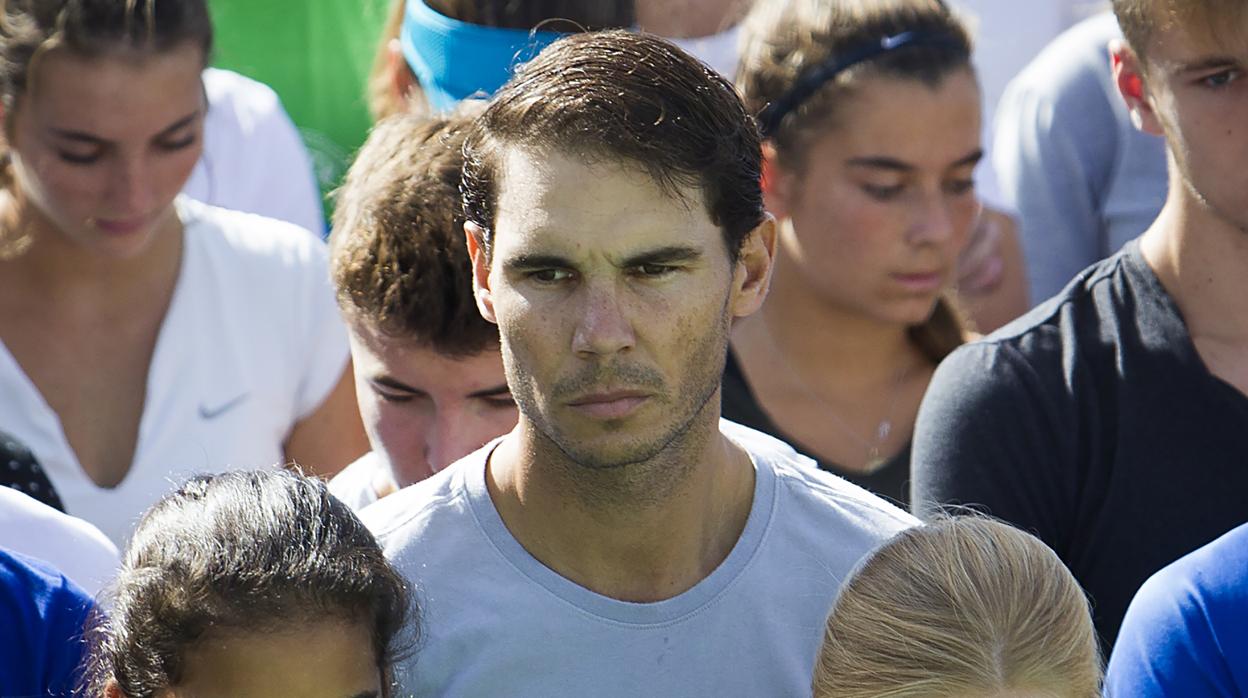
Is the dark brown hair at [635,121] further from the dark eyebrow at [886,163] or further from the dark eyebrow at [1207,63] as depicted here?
the dark eyebrow at [886,163]

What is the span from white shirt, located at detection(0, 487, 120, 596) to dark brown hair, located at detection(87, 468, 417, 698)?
0.29m

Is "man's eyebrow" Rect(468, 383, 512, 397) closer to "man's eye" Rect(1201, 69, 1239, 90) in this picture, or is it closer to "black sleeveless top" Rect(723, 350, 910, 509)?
"black sleeveless top" Rect(723, 350, 910, 509)

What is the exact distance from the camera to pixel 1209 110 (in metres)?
2.41

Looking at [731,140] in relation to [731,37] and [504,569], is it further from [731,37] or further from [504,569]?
[731,37]

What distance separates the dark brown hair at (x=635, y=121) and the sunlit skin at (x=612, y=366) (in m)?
0.02

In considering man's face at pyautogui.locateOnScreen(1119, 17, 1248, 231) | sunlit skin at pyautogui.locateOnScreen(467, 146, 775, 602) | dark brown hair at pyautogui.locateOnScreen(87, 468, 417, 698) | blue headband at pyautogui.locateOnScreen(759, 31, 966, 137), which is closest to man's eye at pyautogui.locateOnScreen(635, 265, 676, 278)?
sunlit skin at pyautogui.locateOnScreen(467, 146, 775, 602)

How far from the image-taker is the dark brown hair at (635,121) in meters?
1.89

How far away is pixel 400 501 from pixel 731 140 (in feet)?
1.85

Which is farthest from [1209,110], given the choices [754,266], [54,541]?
[54,541]

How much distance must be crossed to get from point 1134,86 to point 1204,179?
0.22m

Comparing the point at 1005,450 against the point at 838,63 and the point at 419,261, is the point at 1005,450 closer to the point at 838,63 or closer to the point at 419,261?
the point at 419,261

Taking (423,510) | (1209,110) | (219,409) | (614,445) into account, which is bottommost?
(219,409)

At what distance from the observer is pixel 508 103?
1958 mm

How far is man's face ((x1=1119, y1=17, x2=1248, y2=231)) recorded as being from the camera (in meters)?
2.39
